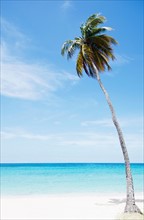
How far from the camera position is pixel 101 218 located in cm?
1175

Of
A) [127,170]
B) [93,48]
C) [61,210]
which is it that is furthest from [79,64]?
[61,210]

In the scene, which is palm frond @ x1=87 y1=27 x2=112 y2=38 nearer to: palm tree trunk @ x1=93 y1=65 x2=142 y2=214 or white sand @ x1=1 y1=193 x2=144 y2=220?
palm tree trunk @ x1=93 y1=65 x2=142 y2=214

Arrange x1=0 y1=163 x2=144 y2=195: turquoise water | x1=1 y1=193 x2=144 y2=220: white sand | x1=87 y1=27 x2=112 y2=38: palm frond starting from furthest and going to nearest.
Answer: x1=0 y1=163 x2=144 y2=195: turquoise water, x1=87 y1=27 x2=112 y2=38: palm frond, x1=1 y1=193 x2=144 y2=220: white sand

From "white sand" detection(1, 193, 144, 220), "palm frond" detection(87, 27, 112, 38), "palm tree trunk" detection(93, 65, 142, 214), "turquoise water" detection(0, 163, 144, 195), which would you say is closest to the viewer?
"palm tree trunk" detection(93, 65, 142, 214)

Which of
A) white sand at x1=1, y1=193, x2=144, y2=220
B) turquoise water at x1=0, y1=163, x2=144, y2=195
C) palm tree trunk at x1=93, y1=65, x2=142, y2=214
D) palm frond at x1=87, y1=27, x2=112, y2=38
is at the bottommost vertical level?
turquoise water at x1=0, y1=163, x2=144, y2=195

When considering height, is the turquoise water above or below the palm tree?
below

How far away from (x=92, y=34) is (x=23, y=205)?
9133mm

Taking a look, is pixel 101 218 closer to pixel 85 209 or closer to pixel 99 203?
pixel 85 209

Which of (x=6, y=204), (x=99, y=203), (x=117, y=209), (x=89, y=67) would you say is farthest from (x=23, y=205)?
(x=89, y=67)

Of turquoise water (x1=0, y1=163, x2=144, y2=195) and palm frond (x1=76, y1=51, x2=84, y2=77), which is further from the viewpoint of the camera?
turquoise water (x1=0, y1=163, x2=144, y2=195)

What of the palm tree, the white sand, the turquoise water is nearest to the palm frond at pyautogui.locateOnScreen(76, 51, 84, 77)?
the palm tree

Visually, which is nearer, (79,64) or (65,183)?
(79,64)

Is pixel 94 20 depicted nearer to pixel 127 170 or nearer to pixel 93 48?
pixel 93 48

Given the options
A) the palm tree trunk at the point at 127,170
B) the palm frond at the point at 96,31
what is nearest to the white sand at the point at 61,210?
the palm tree trunk at the point at 127,170
